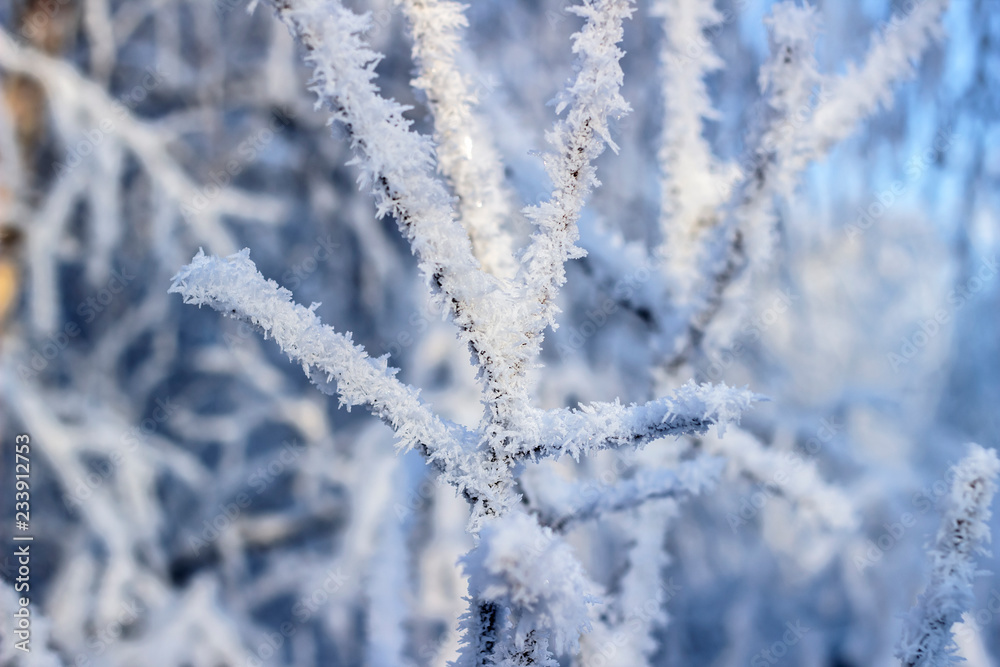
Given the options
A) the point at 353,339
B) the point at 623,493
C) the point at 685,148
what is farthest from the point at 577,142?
the point at 353,339

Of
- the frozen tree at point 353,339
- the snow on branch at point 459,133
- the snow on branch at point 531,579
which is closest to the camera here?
the snow on branch at point 531,579

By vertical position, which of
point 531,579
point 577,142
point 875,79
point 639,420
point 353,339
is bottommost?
point 531,579

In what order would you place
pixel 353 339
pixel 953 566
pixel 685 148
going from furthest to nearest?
1. pixel 353 339
2. pixel 685 148
3. pixel 953 566

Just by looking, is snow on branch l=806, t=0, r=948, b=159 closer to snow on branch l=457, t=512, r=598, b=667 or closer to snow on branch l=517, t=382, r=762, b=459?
snow on branch l=517, t=382, r=762, b=459

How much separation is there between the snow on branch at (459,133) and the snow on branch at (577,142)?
4.1 inches

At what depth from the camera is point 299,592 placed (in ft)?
5.97

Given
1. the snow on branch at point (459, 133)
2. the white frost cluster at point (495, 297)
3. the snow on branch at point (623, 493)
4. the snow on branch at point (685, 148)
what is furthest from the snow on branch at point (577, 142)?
the snow on branch at point (685, 148)

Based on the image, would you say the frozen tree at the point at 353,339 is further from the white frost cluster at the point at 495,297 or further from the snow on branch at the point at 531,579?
the snow on branch at the point at 531,579

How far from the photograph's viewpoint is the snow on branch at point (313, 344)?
34 cm

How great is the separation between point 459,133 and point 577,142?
14cm

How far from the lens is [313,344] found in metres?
0.36

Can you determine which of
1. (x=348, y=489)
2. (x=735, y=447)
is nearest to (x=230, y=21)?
(x=348, y=489)

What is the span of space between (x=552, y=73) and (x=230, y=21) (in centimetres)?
111

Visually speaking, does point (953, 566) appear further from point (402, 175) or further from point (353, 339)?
point (353, 339)
